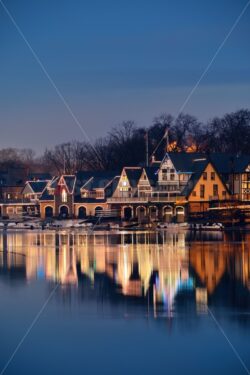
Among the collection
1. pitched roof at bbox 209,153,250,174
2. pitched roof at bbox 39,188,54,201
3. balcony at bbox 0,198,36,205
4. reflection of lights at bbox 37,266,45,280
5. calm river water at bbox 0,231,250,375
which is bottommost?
calm river water at bbox 0,231,250,375

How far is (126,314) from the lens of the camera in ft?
79.7

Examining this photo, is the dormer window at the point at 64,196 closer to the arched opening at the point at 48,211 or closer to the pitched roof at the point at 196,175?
the arched opening at the point at 48,211

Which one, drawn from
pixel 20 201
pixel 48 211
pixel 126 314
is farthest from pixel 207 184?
pixel 126 314

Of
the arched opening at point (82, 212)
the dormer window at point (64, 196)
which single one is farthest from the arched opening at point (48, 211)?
the arched opening at point (82, 212)

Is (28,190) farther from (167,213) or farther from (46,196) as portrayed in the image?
(167,213)

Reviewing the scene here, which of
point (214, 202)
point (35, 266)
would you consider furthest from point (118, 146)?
point (35, 266)

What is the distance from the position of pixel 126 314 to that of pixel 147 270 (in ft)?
34.9

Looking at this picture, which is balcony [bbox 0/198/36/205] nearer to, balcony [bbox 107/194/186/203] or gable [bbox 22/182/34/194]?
gable [bbox 22/182/34/194]

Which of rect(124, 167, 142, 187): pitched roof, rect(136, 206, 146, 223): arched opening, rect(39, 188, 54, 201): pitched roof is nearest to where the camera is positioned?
rect(136, 206, 146, 223): arched opening

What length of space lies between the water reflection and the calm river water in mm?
42

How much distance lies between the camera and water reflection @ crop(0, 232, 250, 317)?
89.0 ft

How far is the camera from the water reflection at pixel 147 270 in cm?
2712

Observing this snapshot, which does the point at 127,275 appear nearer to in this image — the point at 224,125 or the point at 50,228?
the point at 50,228

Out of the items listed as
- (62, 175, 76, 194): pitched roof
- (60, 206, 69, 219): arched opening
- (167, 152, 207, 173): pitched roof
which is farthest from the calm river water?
(62, 175, 76, 194): pitched roof
